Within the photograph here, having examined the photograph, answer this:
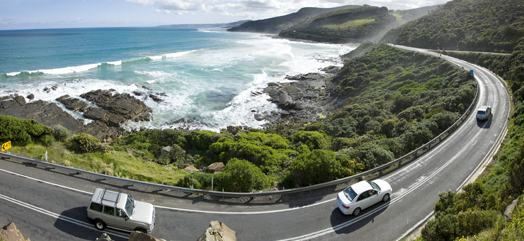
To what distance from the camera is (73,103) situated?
35.3m

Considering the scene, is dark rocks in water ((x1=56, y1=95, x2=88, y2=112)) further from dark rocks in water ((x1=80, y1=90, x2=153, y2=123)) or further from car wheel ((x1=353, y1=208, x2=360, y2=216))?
car wheel ((x1=353, y1=208, x2=360, y2=216))

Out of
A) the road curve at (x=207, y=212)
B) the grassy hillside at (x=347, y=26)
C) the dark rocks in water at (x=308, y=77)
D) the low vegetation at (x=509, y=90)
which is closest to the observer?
the low vegetation at (x=509, y=90)

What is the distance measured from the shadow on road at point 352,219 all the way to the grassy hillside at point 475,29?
1799 inches

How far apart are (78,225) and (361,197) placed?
11.7m

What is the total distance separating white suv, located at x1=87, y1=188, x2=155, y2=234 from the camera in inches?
394

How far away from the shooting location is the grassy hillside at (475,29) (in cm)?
4739

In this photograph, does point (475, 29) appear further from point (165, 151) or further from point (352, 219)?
point (165, 151)

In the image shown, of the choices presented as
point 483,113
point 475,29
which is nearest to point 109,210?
point 483,113

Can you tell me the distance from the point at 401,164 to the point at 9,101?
43.6 meters

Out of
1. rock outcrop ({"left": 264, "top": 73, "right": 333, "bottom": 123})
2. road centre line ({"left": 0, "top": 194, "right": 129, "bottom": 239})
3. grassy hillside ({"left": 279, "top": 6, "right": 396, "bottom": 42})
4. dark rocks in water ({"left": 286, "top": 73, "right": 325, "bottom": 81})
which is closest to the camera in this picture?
road centre line ({"left": 0, "top": 194, "right": 129, "bottom": 239})

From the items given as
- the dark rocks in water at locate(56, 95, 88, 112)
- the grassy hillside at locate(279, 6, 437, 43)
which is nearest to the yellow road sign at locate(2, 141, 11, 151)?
the dark rocks in water at locate(56, 95, 88, 112)

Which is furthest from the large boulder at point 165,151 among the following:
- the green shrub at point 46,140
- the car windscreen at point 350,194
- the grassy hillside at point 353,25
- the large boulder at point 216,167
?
the grassy hillside at point 353,25

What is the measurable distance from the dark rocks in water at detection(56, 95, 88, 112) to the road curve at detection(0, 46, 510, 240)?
76.2 feet

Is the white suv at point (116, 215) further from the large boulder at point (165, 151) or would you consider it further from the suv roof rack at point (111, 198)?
the large boulder at point (165, 151)
